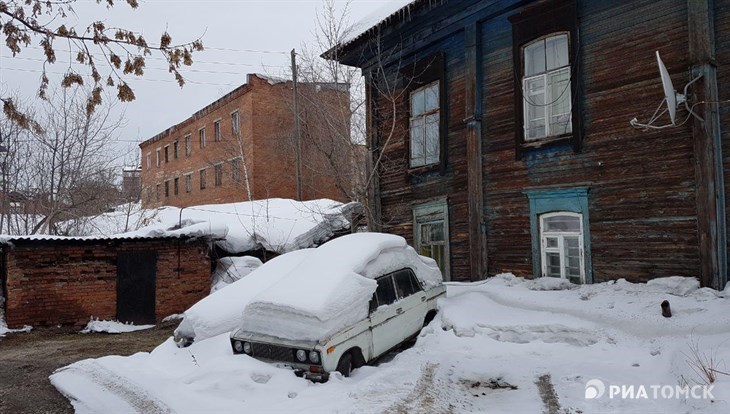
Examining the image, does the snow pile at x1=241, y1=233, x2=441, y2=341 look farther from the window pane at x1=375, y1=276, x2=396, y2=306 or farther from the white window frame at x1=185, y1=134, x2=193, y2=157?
the white window frame at x1=185, y1=134, x2=193, y2=157

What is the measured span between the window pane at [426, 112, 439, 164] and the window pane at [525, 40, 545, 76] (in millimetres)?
2693

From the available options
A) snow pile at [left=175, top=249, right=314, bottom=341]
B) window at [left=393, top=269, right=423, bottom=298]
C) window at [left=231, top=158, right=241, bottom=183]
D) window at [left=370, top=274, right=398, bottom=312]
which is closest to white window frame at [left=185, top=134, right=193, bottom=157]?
window at [left=231, top=158, right=241, bottom=183]

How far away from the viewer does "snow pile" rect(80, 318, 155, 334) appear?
1224 centimetres

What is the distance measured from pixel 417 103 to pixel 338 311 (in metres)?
7.97

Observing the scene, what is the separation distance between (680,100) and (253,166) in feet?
72.9

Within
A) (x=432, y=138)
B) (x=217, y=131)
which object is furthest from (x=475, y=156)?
(x=217, y=131)

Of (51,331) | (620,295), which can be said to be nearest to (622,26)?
(620,295)

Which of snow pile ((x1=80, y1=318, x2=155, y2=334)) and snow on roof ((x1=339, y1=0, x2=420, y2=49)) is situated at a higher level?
snow on roof ((x1=339, y1=0, x2=420, y2=49))

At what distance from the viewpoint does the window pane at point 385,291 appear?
7.12 meters

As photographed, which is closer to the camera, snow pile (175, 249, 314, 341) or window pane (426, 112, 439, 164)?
snow pile (175, 249, 314, 341)

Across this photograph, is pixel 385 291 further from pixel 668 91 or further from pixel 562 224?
pixel 668 91

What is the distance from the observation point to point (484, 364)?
690cm

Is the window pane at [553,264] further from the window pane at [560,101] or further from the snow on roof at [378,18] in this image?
the snow on roof at [378,18]

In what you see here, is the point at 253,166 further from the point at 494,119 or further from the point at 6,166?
the point at 494,119
